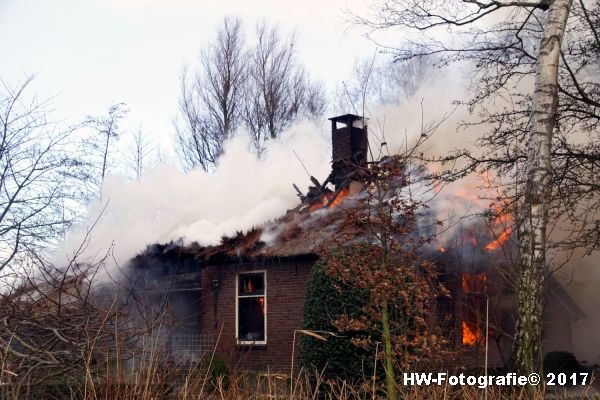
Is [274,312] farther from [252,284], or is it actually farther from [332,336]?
[332,336]

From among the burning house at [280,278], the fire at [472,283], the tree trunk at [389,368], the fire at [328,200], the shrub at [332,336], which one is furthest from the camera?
the fire at [328,200]

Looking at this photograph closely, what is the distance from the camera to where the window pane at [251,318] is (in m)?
16.6

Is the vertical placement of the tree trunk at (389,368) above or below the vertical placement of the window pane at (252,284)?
below

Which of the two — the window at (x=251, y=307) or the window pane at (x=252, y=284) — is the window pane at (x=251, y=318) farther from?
the window pane at (x=252, y=284)

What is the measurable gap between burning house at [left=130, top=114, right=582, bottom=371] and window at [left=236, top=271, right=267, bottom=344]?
2 centimetres

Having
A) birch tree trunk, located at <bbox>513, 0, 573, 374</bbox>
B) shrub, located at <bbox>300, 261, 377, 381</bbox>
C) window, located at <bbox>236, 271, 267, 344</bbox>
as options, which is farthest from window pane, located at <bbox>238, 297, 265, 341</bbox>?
birch tree trunk, located at <bbox>513, 0, 573, 374</bbox>

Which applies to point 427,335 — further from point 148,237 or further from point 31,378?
point 148,237

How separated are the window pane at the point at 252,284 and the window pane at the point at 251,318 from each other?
6.2 inches

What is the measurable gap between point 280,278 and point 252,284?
1048mm

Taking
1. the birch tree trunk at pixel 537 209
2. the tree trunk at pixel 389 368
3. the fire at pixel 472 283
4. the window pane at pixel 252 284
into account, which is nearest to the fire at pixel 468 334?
the fire at pixel 472 283

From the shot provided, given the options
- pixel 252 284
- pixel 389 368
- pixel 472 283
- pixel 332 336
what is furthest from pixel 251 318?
pixel 389 368

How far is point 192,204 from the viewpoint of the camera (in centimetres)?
1959

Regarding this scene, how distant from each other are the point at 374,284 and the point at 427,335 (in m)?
0.87

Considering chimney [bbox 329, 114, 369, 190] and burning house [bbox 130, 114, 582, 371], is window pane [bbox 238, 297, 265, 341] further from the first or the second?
chimney [bbox 329, 114, 369, 190]
